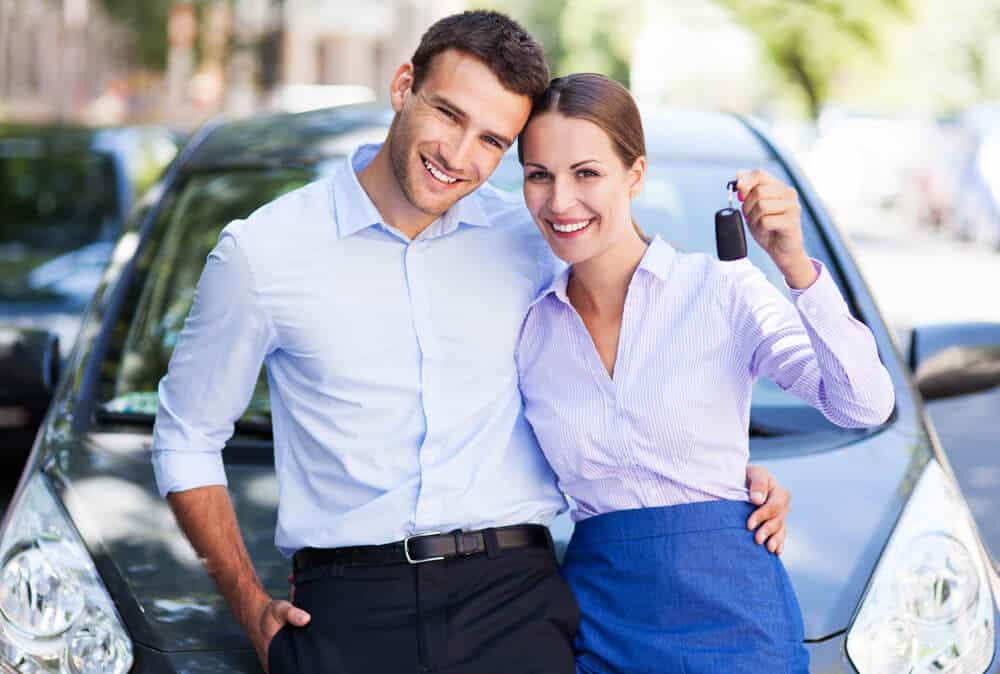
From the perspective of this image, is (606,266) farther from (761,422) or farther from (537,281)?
(761,422)

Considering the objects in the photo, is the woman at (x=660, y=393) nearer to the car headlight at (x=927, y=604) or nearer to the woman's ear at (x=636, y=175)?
the woman's ear at (x=636, y=175)

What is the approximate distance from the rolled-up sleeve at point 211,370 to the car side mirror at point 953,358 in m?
1.88

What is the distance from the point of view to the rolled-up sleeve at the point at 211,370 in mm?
2555

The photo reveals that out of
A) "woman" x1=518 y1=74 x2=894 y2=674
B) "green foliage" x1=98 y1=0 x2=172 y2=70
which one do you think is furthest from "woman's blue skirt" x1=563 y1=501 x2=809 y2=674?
"green foliage" x1=98 y1=0 x2=172 y2=70

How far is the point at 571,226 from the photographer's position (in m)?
2.51

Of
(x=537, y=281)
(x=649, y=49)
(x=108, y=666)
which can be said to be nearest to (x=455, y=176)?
(x=537, y=281)

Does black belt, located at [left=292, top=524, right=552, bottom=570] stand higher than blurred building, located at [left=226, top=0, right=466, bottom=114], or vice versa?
black belt, located at [left=292, top=524, right=552, bottom=570]

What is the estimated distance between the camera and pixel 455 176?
8.52ft

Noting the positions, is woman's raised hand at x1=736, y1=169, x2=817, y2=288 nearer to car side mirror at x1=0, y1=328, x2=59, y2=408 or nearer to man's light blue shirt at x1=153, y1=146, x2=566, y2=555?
man's light blue shirt at x1=153, y1=146, x2=566, y2=555

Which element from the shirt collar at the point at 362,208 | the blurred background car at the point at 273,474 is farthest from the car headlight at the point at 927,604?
the shirt collar at the point at 362,208

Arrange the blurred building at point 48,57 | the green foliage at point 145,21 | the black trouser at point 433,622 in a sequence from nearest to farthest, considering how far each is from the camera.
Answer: the black trouser at point 433,622 < the green foliage at point 145,21 < the blurred building at point 48,57

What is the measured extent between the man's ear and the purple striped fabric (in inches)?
22.4

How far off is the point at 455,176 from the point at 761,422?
1145mm

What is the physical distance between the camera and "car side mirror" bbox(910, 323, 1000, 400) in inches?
147
